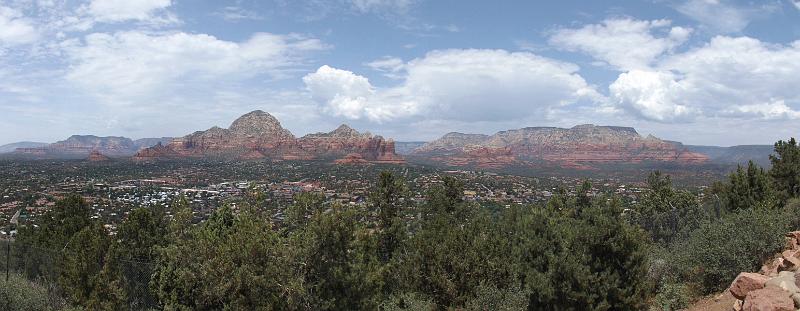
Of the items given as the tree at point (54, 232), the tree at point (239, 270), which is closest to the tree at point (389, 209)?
the tree at point (239, 270)

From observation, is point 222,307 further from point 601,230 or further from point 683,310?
point 683,310

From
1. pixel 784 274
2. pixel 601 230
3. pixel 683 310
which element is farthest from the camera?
pixel 601 230

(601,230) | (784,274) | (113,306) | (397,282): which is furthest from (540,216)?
(113,306)

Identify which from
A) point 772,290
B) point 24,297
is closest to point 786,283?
point 772,290

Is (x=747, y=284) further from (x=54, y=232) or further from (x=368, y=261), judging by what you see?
(x=54, y=232)

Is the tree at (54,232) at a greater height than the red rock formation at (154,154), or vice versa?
the red rock formation at (154,154)

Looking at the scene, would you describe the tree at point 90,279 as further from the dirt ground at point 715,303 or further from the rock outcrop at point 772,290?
the dirt ground at point 715,303

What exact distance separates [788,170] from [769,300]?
A: 88.5 feet

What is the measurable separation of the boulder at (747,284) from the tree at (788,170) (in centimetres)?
2305

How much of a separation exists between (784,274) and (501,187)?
307ft

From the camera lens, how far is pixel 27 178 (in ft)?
294

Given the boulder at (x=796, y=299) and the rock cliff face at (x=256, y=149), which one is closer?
the boulder at (x=796, y=299)

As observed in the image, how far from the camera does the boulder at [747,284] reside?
38.5 feet

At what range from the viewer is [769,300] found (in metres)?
10.2
